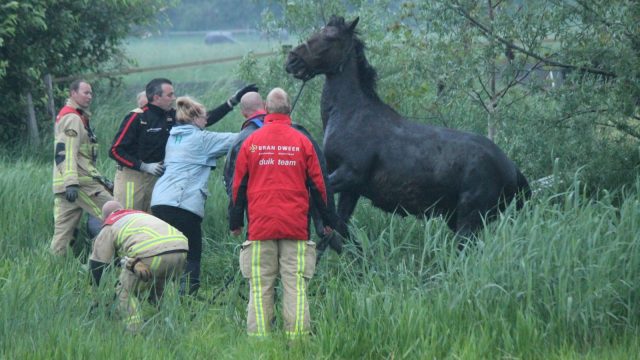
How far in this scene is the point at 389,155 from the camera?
7586 mm

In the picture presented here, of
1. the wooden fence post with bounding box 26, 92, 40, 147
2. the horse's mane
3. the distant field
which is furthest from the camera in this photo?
the distant field

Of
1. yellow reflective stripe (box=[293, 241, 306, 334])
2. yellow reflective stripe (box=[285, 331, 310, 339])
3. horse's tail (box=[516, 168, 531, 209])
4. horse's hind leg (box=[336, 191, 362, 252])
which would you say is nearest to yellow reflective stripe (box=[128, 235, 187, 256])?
yellow reflective stripe (box=[293, 241, 306, 334])

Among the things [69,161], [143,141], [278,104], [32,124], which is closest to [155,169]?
[143,141]

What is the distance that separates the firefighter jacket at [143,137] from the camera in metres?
8.37

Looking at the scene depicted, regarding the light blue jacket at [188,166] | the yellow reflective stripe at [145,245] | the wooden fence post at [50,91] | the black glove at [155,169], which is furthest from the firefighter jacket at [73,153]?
the wooden fence post at [50,91]

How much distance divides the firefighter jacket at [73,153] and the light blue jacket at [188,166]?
→ 0.95 meters

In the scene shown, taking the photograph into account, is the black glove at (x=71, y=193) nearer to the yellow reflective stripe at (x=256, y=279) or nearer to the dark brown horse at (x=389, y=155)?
the dark brown horse at (x=389, y=155)

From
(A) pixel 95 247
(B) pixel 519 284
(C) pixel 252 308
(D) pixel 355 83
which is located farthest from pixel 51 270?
(B) pixel 519 284

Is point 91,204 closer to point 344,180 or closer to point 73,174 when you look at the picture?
point 73,174

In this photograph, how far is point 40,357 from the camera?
18.4 ft

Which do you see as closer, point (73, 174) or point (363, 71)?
point (363, 71)

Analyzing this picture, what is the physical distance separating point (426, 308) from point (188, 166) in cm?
260

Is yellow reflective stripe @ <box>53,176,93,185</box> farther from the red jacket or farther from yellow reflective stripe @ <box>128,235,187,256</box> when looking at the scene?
the red jacket

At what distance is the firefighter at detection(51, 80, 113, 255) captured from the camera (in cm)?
840
